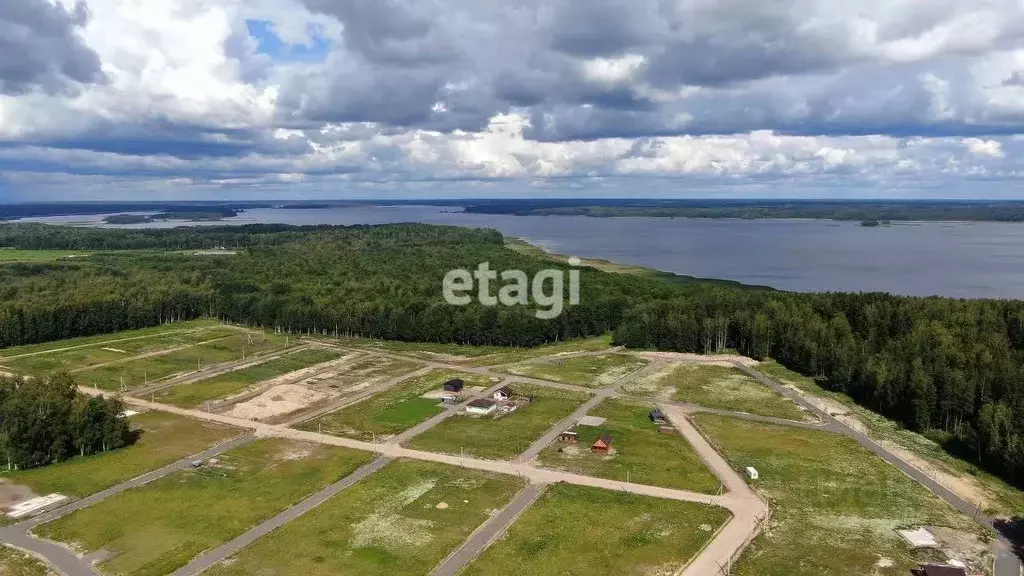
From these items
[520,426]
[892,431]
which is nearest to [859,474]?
[892,431]

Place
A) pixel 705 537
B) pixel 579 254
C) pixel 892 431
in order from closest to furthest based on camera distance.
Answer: pixel 705 537 < pixel 892 431 < pixel 579 254

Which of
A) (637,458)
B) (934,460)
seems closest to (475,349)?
(637,458)

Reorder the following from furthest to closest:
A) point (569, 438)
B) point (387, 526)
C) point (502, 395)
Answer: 1. point (502, 395)
2. point (569, 438)
3. point (387, 526)

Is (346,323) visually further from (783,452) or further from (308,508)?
(783,452)

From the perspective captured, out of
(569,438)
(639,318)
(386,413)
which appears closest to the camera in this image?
(569,438)

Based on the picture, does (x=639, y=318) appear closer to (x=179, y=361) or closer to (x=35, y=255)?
(x=179, y=361)

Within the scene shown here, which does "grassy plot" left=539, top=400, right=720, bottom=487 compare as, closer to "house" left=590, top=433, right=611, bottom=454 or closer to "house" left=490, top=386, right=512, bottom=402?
"house" left=590, top=433, right=611, bottom=454

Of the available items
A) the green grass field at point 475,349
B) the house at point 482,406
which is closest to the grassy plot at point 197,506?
the house at point 482,406

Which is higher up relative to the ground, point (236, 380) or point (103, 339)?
point (103, 339)
